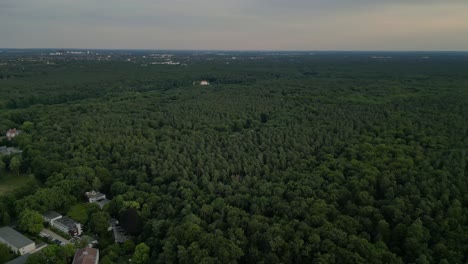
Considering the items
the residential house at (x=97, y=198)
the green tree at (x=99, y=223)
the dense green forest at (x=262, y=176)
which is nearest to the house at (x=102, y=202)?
the residential house at (x=97, y=198)

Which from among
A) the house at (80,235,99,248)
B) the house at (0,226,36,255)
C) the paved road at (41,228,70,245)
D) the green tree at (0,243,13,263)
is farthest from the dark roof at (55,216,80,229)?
the green tree at (0,243,13,263)

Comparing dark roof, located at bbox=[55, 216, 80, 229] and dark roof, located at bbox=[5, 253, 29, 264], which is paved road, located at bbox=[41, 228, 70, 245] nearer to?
dark roof, located at bbox=[55, 216, 80, 229]

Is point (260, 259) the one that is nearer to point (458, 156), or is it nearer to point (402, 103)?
point (458, 156)

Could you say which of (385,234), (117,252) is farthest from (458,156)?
(117,252)

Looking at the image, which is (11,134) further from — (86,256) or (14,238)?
(86,256)

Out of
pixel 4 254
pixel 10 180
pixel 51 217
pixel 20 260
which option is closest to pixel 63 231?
pixel 51 217

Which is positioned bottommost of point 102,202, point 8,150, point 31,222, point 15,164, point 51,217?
point 102,202
